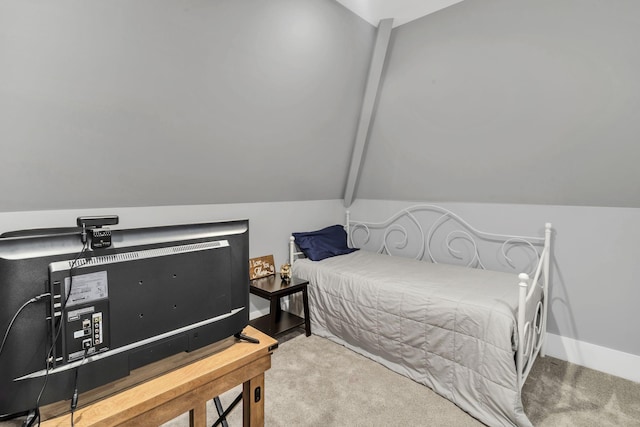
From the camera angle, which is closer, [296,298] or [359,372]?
[359,372]

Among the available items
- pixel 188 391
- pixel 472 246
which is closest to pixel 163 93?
pixel 188 391

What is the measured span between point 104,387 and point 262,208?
2.08 meters

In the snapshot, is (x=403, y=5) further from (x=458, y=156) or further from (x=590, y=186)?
(x=590, y=186)

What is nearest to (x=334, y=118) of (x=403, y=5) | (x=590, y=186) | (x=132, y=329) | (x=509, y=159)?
(x=403, y=5)

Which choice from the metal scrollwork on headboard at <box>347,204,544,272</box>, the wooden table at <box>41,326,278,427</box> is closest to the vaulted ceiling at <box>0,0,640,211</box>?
the metal scrollwork on headboard at <box>347,204,544,272</box>

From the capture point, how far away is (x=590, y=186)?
89.4 inches

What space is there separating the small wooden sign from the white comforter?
0.29 metres

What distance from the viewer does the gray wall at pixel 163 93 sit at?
1446 millimetres

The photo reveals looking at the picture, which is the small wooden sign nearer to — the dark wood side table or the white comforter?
the dark wood side table

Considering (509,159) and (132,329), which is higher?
(509,159)

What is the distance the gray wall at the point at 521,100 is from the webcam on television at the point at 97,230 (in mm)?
2344

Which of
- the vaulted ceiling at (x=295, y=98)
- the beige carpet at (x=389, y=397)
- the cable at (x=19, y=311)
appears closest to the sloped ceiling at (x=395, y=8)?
the vaulted ceiling at (x=295, y=98)

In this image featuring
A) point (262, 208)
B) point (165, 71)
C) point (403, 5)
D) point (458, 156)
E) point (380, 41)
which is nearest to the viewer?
point (165, 71)

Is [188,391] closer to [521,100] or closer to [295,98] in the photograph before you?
[295,98]
